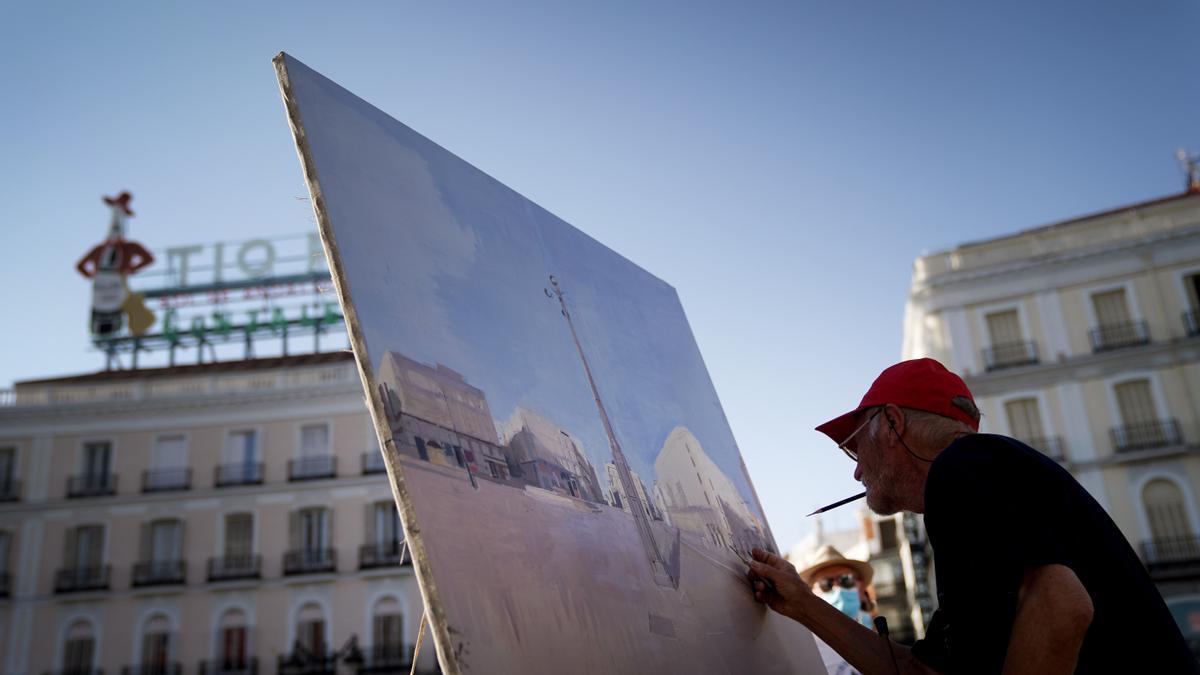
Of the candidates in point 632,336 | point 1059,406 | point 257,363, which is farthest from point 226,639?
point 632,336

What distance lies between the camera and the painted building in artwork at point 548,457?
1.72 metres

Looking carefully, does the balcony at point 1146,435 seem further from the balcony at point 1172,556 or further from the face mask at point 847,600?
the face mask at point 847,600

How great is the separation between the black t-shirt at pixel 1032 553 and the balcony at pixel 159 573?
24098 millimetres

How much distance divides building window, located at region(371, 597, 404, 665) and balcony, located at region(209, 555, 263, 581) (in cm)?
302

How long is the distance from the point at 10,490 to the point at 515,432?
26489mm

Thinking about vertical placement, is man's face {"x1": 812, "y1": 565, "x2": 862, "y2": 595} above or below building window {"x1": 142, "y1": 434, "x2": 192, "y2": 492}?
below

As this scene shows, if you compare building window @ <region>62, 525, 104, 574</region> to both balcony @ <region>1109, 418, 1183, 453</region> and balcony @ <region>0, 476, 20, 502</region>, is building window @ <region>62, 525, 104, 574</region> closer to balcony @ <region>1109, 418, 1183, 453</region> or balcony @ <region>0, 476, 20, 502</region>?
balcony @ <region>0, 476, 20, 502</region>

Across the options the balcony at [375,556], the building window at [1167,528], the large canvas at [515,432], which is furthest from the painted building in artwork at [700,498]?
the balcony at [375,556]

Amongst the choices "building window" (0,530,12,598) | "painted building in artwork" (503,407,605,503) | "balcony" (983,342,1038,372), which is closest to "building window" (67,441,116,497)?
"building window" (0,530,12,598)

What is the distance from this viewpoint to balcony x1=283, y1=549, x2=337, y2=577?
22.5 metres

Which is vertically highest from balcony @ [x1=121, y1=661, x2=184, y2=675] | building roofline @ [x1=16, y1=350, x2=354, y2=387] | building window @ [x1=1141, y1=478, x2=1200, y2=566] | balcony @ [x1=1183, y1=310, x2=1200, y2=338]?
building roofline @ [x1=16, y1=350, x2=354, y2=387]

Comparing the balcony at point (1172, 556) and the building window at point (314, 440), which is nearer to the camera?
the balcony at point (1172, 556)

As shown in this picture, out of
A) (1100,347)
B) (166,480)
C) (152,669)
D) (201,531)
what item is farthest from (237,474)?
(1100,347)

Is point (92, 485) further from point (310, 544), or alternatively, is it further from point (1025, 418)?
point (1025, 418)
